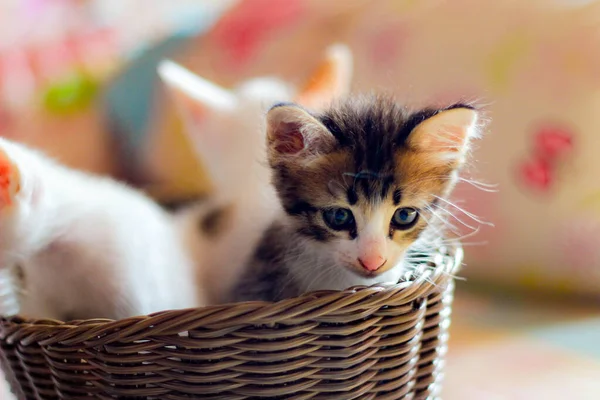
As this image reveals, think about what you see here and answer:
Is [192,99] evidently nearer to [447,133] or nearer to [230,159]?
[230,159]

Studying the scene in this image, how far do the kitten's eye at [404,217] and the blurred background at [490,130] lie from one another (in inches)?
3.5

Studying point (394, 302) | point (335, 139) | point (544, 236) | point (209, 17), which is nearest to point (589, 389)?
point (544, 236)

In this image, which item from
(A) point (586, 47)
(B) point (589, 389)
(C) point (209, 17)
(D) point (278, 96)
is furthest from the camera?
(C) point (209, 17)

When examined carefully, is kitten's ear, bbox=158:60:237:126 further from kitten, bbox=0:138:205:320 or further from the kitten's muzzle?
the kitten's muzzle

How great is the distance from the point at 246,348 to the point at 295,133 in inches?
10.4

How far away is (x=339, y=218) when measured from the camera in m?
0.70

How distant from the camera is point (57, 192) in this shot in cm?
80

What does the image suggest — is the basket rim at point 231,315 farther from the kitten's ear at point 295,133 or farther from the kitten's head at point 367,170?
the kitten's ear at point 295,133

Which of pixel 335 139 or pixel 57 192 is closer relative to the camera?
pixel 335 139

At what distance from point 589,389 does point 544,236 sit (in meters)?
0.32

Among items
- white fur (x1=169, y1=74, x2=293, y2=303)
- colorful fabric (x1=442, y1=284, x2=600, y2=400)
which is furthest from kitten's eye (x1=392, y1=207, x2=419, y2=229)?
colorful fabric (x1=442, y1=284, x2=600, y2=400)

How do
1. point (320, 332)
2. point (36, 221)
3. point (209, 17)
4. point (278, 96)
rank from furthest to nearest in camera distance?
point (209, 17)
point (278, 96)
point (36, 221)
point (320, 332)

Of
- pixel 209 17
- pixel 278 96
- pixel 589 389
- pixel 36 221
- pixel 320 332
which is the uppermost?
pixel 209 17

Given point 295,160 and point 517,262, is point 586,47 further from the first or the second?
point 295,160
